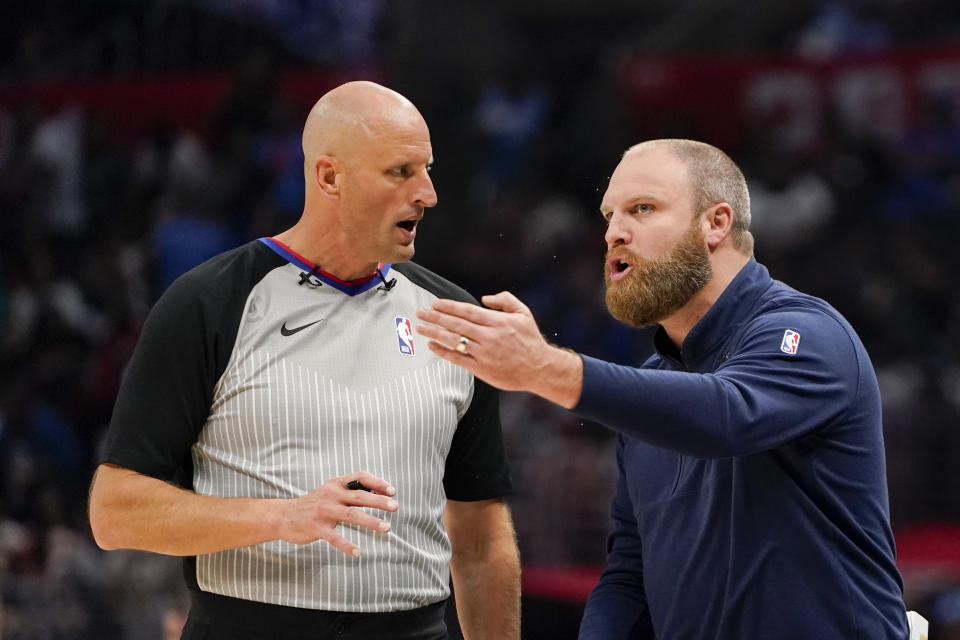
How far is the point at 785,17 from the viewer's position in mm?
10289

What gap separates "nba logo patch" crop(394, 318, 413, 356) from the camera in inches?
121

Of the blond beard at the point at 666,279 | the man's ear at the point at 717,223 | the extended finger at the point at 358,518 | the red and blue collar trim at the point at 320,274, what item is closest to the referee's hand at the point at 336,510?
the extended finger at the point at 358,518

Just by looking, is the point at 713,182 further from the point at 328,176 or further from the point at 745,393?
the point at 328,176

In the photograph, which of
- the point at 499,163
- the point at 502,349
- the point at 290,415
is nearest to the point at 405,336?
the point at 290,415

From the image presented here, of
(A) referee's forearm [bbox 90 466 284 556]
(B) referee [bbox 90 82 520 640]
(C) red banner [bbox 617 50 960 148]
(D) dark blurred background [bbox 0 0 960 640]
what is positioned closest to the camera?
(A) referee's forearm [bbox 90 466 284 556]

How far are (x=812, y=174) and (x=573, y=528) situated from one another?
365cm

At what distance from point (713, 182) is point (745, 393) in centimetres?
73

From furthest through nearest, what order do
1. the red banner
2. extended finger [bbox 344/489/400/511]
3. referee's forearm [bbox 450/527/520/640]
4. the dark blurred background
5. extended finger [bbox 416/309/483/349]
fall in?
the red banner
the dark blurred background
referee's forearm [bbox 450/527/520/640]
extended finger [bbox 344/489/400/511]
extended finger [bbox 416/309/483/349]

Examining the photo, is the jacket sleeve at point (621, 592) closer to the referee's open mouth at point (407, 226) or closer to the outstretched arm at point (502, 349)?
the referee's open mouth at point (407, 226)

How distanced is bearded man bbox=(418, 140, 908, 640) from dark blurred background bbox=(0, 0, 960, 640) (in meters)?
4.12

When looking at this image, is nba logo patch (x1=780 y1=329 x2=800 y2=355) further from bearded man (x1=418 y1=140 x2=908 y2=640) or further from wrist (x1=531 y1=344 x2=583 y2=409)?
wrist (x1=531 y1=344 x2=583 y2=409)

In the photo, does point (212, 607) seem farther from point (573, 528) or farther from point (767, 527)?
point (573, 528)

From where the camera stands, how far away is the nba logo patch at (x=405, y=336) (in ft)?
10.1

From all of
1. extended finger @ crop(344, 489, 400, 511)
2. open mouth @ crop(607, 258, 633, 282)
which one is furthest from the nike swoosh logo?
open mouth @ crop(607, 258, 633, 282)
